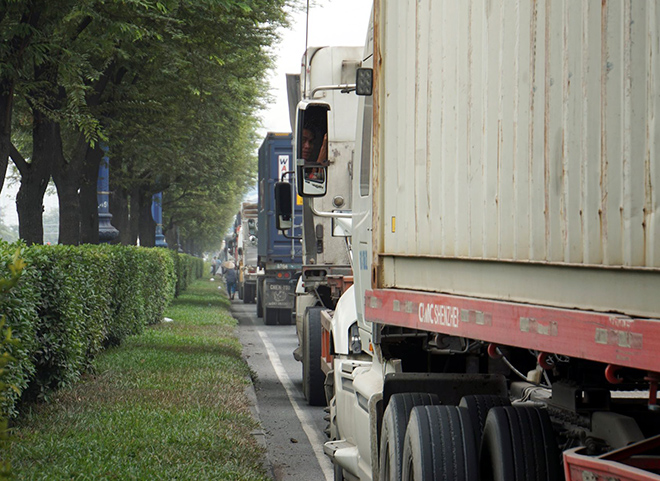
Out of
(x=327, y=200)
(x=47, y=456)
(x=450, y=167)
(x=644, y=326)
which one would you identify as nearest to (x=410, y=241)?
(x=450, y=167)

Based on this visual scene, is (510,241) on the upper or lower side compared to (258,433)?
upper

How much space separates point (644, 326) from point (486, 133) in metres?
1.62

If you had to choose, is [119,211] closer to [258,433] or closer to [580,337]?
[258,433]

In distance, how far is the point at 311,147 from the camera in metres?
7.36

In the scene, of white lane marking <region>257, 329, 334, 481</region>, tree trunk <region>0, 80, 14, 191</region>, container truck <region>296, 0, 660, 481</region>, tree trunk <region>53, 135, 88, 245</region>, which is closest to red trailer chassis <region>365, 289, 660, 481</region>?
container truck <region>296, 0, 660, 481</region>

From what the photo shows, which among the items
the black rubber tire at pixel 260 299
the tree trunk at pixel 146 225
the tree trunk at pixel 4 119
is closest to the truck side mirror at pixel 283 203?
the tree trunk at pixel 4 119

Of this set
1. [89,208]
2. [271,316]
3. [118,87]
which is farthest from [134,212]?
[118,87]

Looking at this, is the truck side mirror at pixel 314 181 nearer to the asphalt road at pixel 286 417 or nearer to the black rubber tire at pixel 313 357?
the asphalt road at pixel 286 417

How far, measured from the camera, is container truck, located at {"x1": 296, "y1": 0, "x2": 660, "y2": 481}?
11.1 feet

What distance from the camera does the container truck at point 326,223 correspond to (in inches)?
484

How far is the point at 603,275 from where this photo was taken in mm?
3506

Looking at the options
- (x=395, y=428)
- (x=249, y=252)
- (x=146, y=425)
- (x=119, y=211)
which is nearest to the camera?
(x=395, y=428)

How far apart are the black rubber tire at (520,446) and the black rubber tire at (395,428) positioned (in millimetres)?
656

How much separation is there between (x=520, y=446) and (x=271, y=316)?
77.4ft
